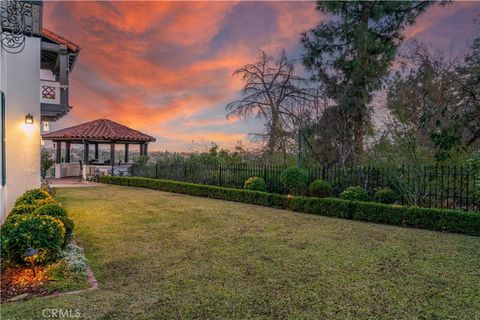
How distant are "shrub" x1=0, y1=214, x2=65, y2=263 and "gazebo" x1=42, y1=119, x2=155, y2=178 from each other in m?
15.7

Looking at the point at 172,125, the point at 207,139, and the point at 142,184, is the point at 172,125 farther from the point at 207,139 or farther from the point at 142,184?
the point at 142,184

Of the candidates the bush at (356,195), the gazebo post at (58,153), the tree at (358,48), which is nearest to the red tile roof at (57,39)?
the gazebo post at (58,153)

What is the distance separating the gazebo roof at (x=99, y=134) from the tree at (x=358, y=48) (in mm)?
13316

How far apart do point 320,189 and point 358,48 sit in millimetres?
9466

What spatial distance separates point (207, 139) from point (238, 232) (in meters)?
Answer: 12.6

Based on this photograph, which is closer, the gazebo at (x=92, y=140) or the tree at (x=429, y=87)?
the tree at (x=429, y=87)

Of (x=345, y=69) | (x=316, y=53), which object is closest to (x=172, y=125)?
(x=316, y=53)

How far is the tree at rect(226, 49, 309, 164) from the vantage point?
1716cm

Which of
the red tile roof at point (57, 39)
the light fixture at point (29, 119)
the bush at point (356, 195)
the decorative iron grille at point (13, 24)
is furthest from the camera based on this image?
the red tile roof at point (57, 39)

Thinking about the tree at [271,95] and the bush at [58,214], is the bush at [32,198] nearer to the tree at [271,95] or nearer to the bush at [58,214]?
the bush at [58,214]

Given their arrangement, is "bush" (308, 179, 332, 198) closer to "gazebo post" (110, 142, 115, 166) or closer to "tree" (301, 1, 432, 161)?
"tree" (301, 1, 432, 161)

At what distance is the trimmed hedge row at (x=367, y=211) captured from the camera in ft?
21.5

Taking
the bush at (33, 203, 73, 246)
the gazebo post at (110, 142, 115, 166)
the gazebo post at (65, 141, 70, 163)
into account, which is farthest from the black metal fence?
the gazebo post at (65, 141, 70, 163)

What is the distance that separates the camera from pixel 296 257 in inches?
180
